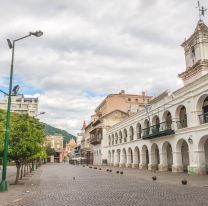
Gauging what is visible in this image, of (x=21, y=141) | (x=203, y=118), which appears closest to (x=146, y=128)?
(x=203, y=118)

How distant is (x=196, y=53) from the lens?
33.0 meters

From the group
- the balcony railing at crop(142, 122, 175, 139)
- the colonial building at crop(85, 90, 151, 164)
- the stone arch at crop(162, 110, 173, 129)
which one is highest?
the colonial building at crop(85, 90, 151, 164)

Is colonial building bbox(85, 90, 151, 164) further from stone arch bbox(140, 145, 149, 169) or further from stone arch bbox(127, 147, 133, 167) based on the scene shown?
stone arch bbox(140, 145, 149, 169)

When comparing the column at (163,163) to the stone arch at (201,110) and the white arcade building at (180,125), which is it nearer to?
the white arcade building at (180,125)

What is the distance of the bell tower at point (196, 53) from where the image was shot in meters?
31.8

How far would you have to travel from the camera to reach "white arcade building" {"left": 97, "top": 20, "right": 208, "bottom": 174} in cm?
2578


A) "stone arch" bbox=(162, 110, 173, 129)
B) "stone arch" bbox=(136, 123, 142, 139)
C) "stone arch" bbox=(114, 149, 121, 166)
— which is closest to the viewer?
"stone arch" bbox=(162, 110, 173, 129)

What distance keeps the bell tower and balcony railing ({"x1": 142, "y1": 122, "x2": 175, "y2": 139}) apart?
6.33 metres

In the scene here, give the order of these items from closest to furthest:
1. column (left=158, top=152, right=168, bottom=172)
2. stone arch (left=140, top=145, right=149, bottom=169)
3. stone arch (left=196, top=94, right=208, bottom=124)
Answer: stone arch (left=196, top=94, right=208, bottom=124)
column (left=158, top=152, right=168, bottom=172)
stone arch (left=140, top=145, right=149, bottom=169)

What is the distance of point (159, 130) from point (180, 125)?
186 inches

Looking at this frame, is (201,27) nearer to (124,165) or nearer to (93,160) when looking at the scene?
(124,165)

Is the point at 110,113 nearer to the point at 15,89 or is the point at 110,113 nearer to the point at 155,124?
the point at 155,124

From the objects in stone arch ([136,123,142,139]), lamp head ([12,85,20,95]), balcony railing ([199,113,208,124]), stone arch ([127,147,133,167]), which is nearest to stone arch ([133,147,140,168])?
stone arch ([136,123,142,139])

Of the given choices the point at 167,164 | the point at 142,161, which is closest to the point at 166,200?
the point at 167,164
